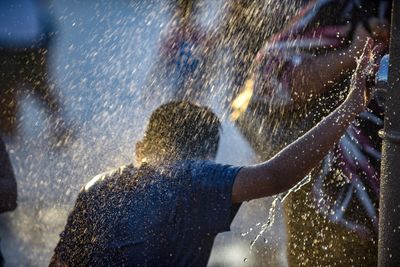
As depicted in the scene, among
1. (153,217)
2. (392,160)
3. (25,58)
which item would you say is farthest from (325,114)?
(25,58)

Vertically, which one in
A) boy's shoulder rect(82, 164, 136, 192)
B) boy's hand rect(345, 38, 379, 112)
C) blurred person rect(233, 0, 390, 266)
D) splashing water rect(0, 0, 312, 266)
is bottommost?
splashing water rect(0, 0, 312, 266)

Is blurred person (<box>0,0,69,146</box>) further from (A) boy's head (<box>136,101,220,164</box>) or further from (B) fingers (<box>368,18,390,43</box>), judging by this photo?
(B) fingers (<box>368,18,390,43</box>)

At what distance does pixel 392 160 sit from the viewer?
1.37m

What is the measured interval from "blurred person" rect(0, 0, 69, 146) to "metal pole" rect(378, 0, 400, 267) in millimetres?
5421

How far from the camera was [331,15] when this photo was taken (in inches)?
117

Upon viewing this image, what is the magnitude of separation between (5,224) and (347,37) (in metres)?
4.39

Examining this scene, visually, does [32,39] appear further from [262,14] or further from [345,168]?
[345,168]

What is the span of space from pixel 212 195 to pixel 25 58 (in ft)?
15.7

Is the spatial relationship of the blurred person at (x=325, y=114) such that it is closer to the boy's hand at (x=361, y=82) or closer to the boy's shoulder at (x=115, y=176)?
the boy's hand at (x=361, y=82)

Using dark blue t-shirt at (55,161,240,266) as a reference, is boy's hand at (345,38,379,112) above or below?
above

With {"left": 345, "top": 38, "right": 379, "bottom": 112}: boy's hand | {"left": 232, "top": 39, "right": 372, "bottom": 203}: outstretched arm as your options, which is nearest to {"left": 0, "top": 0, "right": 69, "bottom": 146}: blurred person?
{"left": 232, "top": 39, "right": 372, "bottom": 203}: outstretched arm

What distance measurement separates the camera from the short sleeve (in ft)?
7.63

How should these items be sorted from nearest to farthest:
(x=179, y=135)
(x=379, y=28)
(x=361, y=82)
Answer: (x=361, y=82) → (x=179, y=135) → (x=379, y=28)

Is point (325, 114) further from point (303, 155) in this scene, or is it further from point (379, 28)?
point (303, 155)
